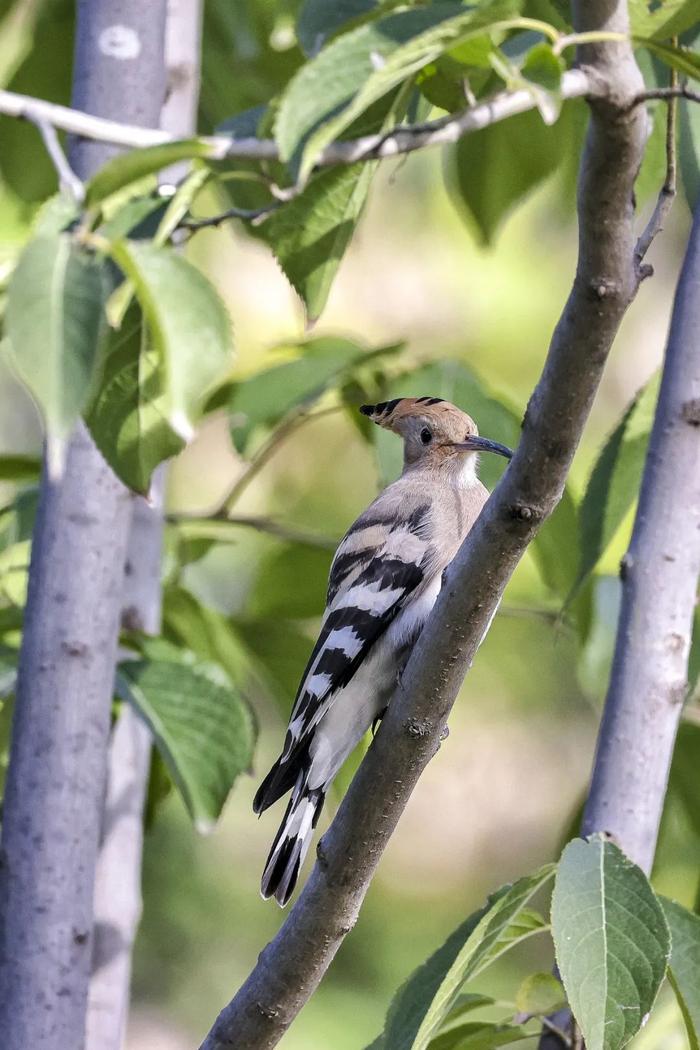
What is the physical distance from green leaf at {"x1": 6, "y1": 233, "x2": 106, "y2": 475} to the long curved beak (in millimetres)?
1139

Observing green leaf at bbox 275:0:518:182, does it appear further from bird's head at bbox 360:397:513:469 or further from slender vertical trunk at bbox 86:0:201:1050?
bird's head at bbox 360:397:513:469

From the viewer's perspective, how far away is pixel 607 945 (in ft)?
4.33

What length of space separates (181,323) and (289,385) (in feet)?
3.93

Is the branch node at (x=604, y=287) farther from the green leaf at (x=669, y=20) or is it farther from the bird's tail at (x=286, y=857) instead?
the bird's tail at (x=286, y=857)

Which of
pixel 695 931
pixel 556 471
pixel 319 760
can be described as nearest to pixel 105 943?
pixel 319 760

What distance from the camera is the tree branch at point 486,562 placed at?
922 mm

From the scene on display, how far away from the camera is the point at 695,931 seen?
4.86 ft

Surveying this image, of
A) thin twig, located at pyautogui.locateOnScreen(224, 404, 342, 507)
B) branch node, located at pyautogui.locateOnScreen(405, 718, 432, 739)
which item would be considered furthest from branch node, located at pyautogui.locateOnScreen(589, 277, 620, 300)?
thin twig, located at pyautogui.locateOnScreen(224, 404, 342, 507)

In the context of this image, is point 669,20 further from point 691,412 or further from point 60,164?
point 691,412

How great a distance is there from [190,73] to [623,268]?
54.5 inches

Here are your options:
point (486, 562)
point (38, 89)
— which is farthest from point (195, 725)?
point (38, 89)

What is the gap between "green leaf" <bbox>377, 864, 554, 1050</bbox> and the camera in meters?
1.34

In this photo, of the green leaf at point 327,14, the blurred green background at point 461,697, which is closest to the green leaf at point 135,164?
the green leaf at point 327,14

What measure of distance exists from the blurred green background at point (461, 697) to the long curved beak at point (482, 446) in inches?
29.4
